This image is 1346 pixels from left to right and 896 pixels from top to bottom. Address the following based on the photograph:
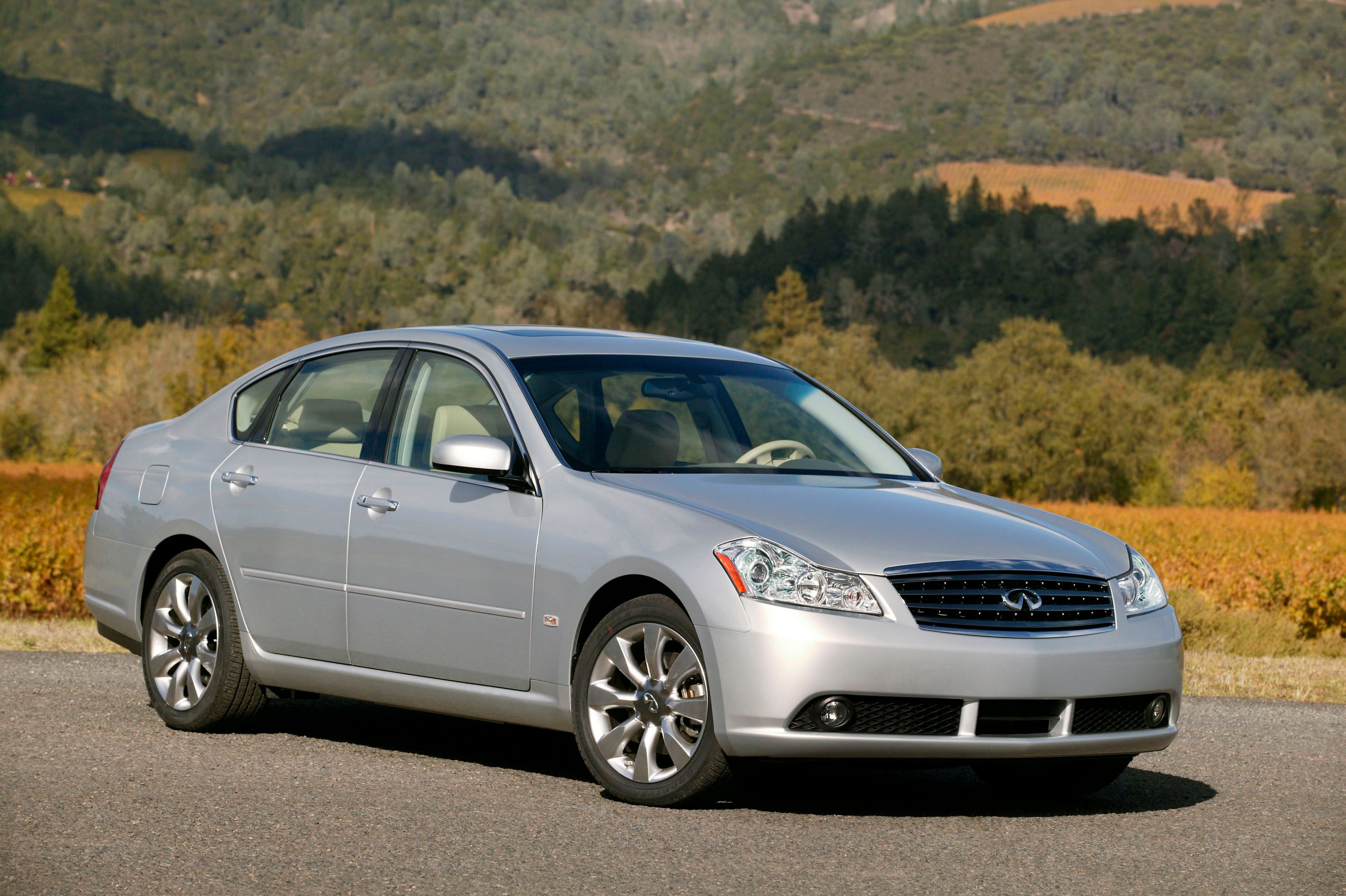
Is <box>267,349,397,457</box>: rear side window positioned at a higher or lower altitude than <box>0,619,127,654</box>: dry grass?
higher

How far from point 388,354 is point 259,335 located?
148024mm

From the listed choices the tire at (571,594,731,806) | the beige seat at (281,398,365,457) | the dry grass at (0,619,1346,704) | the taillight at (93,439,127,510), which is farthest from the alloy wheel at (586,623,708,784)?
the dry grass at (0,619,1346,704)

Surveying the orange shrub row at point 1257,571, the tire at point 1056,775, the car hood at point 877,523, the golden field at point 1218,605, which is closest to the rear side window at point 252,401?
the car hood at point 877,523

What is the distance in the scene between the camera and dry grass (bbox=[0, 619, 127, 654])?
11.3 meters

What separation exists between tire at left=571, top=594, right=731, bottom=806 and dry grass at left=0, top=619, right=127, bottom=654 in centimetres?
558

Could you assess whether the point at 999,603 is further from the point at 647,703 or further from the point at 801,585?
the point at 647,703

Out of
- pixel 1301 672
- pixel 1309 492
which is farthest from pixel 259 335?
pixel 1301 672

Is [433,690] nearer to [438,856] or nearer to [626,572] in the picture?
[626,572]

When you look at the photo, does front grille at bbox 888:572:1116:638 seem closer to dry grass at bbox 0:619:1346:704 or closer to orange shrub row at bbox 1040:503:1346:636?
dry grass at bbox 0:619:1346:704

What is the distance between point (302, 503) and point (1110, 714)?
3.25 m

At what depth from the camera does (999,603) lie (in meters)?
5.56

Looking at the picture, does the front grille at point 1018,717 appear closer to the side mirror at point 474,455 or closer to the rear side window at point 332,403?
the side mirror at point 474,455

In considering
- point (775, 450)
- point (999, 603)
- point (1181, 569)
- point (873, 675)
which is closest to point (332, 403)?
point (775, 450)

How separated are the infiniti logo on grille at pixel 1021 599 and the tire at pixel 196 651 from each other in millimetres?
3306
